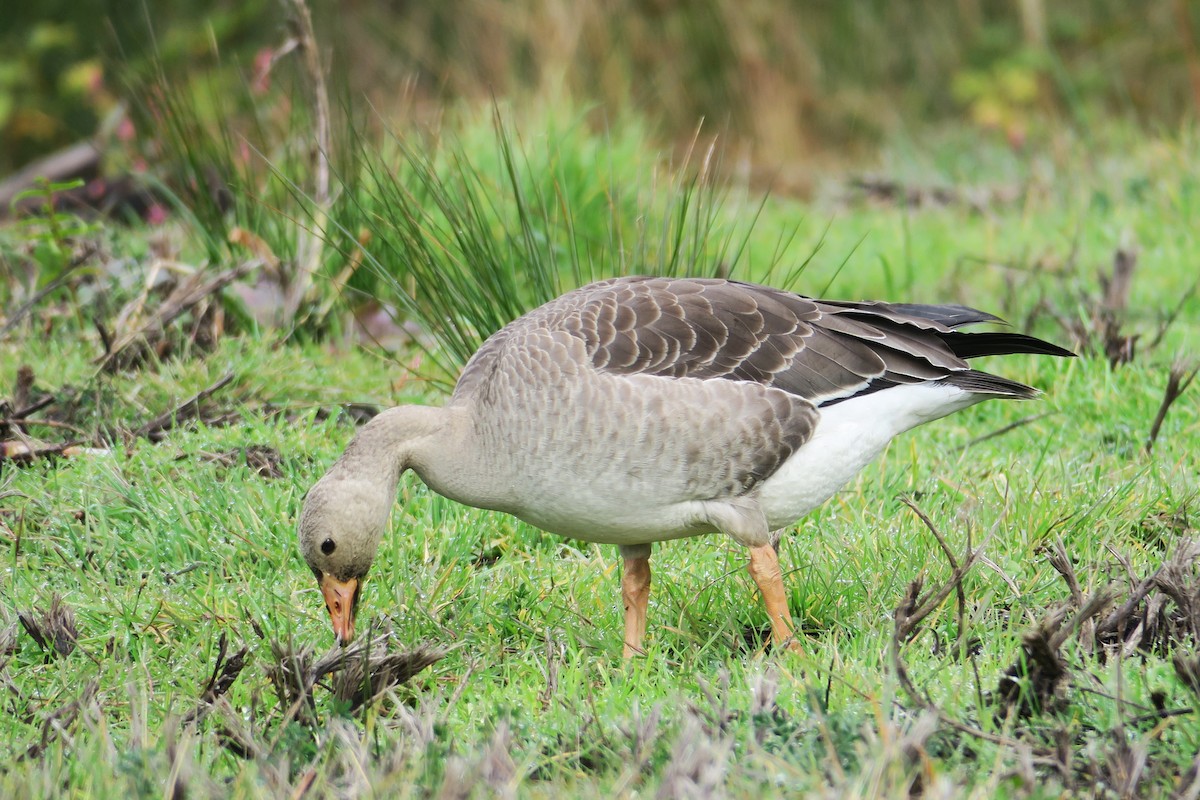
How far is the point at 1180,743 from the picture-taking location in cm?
295

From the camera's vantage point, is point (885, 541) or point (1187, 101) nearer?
point (885, 541)

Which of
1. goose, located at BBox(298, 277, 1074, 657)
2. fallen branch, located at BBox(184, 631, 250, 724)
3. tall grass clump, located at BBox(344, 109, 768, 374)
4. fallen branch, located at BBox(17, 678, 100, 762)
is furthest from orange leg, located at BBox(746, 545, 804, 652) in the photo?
fallen branch, located at BBox(17, 678, 100, 762)

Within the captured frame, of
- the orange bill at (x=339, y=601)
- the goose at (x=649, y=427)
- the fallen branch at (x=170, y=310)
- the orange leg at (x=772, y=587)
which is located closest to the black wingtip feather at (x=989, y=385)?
the goose at (x=649, y=427)

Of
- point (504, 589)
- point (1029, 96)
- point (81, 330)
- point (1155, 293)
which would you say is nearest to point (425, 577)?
point (504, 589)

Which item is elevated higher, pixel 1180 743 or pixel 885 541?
pixel 1180 743

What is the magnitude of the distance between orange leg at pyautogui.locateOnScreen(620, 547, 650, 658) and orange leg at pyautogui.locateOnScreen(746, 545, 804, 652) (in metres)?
0.34

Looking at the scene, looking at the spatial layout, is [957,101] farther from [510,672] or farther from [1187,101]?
[510,672]

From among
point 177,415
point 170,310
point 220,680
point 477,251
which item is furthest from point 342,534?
point 170,310

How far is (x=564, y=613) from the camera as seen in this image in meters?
4.14

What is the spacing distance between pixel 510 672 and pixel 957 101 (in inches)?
422

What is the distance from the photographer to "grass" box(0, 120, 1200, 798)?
114 inches

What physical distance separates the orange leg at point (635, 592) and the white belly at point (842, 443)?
0.41 meters

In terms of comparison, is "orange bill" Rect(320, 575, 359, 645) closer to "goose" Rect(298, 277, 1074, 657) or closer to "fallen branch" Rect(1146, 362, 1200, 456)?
"goose" Rect(298, 277, 1074, 657)

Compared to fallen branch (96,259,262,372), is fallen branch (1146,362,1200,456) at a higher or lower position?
higher
